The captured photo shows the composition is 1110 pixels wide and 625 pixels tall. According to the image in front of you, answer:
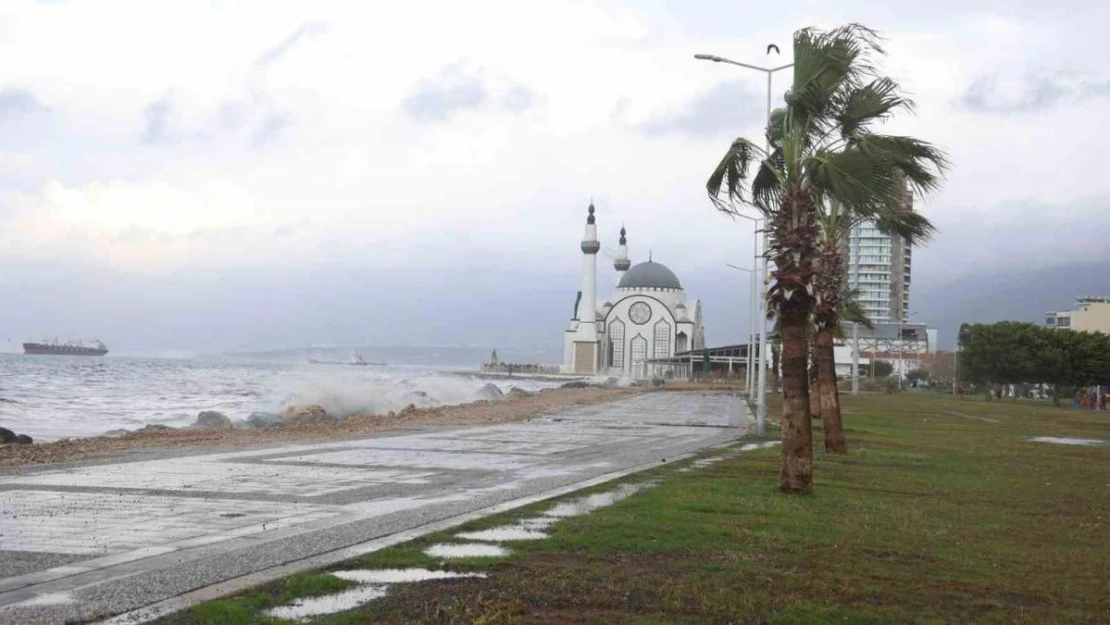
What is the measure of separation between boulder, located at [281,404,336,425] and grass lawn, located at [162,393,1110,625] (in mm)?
23141

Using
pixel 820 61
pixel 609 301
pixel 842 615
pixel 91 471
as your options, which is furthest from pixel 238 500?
pixel 609 301

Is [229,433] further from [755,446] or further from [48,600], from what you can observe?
[48,600]

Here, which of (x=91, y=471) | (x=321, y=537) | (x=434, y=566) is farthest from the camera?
(x=91, y=471)

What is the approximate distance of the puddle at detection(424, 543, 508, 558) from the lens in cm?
843

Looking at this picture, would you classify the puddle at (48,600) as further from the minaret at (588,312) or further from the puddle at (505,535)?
the minaret at (588,312)

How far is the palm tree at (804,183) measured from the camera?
13266 millimetres

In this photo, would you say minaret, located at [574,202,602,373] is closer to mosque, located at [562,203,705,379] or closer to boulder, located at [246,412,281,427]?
mosque, located at [562,203,705,379]

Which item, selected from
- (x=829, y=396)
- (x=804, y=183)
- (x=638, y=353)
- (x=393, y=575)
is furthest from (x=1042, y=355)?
(x=638, y=353)

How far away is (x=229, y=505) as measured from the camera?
11.8m

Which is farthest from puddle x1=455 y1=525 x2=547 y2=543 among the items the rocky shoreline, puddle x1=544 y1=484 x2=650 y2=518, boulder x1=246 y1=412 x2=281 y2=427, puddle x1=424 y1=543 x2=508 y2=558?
boulder x1=246 y1=412 x2=281 y2=427

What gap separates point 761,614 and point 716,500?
223 inches

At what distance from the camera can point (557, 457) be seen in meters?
19.9

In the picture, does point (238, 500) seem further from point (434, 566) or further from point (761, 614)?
point (761, 614)

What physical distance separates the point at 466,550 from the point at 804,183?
7547mm
